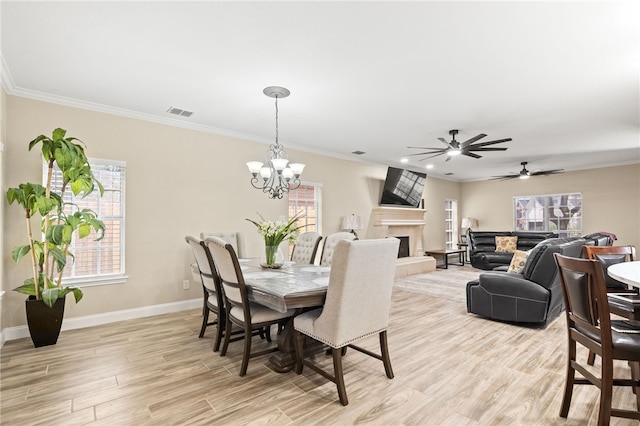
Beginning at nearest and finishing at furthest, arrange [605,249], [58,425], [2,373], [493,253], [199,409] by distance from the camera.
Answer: [58,425], [199,409], [2,373], [605,249], [493,253]

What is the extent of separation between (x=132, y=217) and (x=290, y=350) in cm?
274

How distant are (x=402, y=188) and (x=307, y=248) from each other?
4.22 m

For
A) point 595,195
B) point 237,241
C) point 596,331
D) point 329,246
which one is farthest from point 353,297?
point 595,195

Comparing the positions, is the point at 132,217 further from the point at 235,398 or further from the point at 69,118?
the point at 235,398

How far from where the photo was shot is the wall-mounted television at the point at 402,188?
24.0 feet

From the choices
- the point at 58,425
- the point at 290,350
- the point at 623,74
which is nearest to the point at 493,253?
the point at 623,74

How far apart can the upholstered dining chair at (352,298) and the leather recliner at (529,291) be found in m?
2.19

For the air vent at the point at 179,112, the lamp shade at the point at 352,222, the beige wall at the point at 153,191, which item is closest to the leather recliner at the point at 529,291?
the lamp shade at the point at 352,222

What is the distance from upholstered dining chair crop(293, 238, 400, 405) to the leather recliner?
7.18ft

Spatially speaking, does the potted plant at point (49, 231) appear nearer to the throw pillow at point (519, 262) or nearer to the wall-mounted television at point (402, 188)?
the throw pillow at point (519, 262)

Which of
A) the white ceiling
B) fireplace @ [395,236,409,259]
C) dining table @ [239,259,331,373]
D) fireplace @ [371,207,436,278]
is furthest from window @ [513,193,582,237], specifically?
dining table @ [239,259,331,373]

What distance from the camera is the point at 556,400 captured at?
7.02 feet

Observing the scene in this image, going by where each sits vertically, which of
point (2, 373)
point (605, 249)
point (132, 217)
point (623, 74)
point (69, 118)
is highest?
point (623, 74)

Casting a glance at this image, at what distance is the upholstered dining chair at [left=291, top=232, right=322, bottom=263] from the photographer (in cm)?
397
